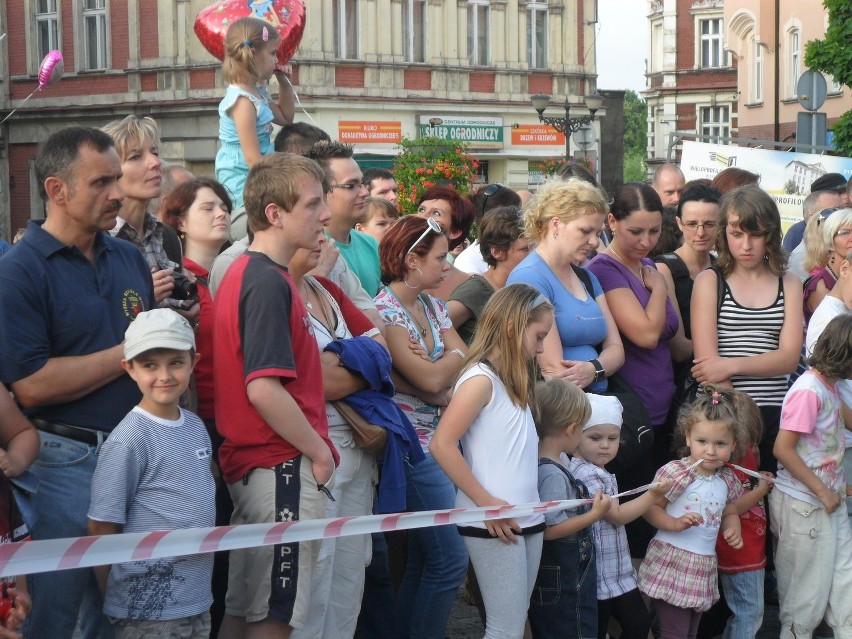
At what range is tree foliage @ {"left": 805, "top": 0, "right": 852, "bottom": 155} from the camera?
82.1ft

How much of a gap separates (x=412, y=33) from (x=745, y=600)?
30641 millimetres

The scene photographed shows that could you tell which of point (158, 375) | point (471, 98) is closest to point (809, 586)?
point (158, 375)

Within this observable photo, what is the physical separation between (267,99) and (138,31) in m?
29.0

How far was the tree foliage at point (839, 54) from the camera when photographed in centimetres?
2503

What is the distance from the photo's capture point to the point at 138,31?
34.2 m

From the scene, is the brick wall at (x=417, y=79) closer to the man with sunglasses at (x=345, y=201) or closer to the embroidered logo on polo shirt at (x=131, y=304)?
the man with sunglasses at (x=345, y=201)

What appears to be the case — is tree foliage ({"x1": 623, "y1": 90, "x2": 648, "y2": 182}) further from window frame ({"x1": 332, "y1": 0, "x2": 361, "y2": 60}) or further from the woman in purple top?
the woman in purple top

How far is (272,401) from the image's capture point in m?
4.24

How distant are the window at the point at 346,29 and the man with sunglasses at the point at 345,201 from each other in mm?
28826

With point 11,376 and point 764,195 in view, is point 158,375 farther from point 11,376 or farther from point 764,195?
point 764,195

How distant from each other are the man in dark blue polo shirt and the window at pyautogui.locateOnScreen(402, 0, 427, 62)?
3165cm

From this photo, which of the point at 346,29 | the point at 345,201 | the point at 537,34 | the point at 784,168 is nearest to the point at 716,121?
the point at 537,34

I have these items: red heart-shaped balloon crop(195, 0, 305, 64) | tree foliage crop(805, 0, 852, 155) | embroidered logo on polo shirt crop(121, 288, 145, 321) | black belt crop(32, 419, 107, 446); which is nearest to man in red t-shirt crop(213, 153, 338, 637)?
embroidered logo on polo shirt crop(121, 288, 145, 321)

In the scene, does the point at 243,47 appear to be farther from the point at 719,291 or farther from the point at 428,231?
the point at 719,291
